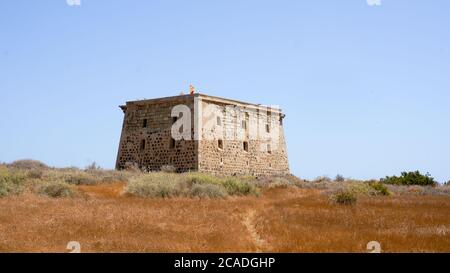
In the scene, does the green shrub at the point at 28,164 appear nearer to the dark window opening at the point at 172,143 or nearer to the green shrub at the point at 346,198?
the dark window opening at the point at 172,143

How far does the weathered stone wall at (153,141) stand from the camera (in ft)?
98.8

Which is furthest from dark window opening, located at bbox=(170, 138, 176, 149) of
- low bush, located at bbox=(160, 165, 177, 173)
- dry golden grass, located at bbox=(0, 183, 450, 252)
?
dry golden grass, located at bbox=(0, 183, 450, 252)

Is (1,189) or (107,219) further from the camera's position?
(1,189)

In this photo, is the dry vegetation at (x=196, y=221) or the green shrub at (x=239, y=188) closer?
the dry vegetation at (x=196, y=221)

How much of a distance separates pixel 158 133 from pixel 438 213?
20214 mm

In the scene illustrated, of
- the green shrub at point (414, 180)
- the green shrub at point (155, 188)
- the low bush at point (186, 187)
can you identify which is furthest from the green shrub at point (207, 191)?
the green shrub at point (414, 180)

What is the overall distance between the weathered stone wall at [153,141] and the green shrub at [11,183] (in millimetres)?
11027

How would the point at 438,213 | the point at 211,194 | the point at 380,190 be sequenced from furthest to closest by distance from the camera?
the point at 380,190, the point at 211,194, the point at 438,213

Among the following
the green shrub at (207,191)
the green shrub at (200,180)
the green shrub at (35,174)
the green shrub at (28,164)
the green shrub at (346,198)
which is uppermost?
the green shrub at (28,164)

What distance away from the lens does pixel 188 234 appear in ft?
34.8
